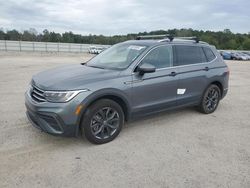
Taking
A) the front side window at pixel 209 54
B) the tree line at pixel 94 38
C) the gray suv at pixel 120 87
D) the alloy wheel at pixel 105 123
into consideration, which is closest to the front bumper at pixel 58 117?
the gray suv at pixel 120 87

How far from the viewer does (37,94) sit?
383 cm

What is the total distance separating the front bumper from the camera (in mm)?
3541

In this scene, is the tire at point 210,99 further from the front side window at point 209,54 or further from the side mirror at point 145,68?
the side mirror at point 145,68

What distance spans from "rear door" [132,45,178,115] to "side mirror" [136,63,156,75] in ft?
0.25

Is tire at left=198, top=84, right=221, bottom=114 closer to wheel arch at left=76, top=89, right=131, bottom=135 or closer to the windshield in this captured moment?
the windshield

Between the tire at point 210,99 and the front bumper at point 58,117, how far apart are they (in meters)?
3.23

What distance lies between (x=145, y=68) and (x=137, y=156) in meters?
1.47

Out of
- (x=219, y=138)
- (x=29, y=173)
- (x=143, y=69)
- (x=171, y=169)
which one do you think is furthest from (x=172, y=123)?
(x=29, y=173)

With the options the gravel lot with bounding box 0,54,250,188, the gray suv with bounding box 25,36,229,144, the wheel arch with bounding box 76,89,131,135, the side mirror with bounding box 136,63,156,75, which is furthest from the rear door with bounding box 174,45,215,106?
the wheel arch with bounding box 76,89,131,135

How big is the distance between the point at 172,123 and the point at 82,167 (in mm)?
2404

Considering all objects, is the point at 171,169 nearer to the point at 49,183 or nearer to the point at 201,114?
the point at 49,183

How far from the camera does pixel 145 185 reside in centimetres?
294

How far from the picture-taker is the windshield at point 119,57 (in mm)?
4438

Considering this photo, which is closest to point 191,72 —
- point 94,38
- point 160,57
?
point 160,57
